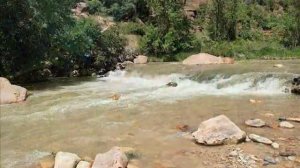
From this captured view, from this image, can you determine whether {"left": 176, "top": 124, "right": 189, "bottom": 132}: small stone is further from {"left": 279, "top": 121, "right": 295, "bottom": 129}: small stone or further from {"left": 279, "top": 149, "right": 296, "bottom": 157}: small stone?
{"left": 279, "top": 149, "right": 296, "bottom": 157}: small stone

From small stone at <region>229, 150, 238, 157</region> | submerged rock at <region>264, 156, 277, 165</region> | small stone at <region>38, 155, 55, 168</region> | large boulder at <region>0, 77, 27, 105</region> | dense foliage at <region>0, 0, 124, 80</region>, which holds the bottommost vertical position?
small stone at <region>38, 155, 55, 168</region>

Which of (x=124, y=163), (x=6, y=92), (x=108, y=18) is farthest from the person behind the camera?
(x=108, y=18)

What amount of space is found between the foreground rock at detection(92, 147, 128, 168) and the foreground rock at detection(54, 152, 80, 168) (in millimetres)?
492

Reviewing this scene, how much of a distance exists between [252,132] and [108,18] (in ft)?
77.3

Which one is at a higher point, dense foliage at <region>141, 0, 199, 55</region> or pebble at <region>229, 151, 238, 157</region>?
dense foliage at <region>141, 0, 199, 55</region>

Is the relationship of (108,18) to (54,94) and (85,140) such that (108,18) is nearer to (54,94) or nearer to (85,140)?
(54,94)

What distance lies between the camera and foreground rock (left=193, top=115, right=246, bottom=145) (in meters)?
9.19

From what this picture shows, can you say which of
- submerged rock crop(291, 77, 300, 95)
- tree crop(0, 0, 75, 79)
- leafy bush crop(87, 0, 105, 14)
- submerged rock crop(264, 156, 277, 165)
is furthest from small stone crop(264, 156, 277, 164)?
leafy bush crop(87, 0, 105, 14)

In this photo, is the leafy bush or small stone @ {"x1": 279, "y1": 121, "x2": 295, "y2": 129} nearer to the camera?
small stone @ {"x1": 279, "y1": 121, "x2": 295, "y2": 129}

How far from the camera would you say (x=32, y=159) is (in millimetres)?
8828

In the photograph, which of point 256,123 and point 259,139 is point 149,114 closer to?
point 256,123

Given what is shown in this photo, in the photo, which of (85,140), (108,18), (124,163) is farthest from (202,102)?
(108,18)

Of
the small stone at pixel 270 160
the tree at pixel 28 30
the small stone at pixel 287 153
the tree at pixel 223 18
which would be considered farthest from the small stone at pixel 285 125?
the tree at pixel 223 18

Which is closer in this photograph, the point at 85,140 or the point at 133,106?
the point at 85,140
